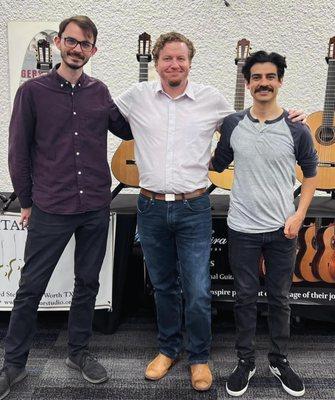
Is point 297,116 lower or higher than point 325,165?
higher

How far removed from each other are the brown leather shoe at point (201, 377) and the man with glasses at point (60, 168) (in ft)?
1.90

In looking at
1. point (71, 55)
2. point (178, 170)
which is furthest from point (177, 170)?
point (71, 55)

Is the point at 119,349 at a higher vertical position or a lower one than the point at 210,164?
lower

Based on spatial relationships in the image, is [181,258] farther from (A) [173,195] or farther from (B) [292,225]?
(B) [292,225]

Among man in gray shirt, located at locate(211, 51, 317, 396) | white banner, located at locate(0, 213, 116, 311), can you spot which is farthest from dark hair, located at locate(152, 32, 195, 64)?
white banner, located at locate(0, 213, 116, 311)

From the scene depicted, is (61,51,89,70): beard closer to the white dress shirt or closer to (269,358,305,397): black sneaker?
the white dress shirt

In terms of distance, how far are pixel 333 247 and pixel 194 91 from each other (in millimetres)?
1049

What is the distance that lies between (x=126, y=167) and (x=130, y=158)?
0.18 feet

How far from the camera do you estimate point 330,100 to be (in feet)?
7.50

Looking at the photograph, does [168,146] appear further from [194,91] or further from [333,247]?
[333,247]

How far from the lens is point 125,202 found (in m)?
2.40

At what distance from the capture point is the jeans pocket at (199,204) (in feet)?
5.55

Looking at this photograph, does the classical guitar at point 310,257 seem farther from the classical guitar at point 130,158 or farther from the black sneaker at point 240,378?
the classical guitar at point 130,158

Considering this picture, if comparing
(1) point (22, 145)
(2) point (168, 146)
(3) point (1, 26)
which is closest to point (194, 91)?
(2) point (168, 146)
